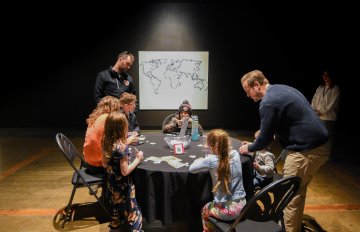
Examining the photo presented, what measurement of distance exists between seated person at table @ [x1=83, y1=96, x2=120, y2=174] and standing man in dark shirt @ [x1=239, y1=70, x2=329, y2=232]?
1.29 m

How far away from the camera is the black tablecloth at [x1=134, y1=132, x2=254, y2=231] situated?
2.40m

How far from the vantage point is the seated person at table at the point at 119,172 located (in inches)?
93.8

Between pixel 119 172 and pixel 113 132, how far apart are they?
1.04 ft

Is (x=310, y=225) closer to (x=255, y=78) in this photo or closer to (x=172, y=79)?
(x=255, y=78)

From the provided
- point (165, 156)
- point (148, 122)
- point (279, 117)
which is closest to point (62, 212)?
point (165, 156)

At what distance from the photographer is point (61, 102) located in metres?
7.39

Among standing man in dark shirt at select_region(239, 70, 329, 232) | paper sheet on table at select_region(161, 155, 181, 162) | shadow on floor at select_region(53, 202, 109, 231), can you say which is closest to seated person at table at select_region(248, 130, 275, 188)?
standing man in dark shirt at select_region(239, 70, 329, 232)

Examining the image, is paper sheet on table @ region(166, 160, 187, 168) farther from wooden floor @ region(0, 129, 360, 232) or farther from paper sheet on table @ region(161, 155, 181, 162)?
wooden floor @ region(0, 129, 360, 232)

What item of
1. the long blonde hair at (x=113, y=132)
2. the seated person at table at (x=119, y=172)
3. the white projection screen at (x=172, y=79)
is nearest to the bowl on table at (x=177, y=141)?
the seated person at table at (x=119, y=172)

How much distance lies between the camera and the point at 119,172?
2.45 m

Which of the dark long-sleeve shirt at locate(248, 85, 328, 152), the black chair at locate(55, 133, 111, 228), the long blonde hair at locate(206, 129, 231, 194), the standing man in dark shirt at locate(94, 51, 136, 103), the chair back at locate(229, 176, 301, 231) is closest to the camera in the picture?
the chair back at locate(229, 176, 301, 231)

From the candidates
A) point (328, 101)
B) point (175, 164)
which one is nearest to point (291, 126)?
A: point (175, 164)

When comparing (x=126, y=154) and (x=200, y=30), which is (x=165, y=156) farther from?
(x=200, y=30)

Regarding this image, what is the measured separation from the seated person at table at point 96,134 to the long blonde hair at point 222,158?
1.18 m
